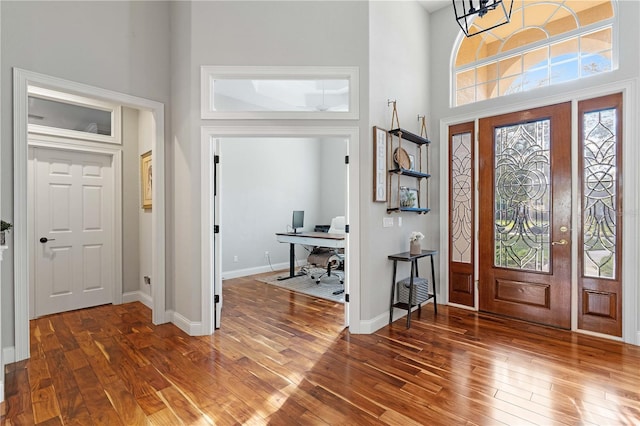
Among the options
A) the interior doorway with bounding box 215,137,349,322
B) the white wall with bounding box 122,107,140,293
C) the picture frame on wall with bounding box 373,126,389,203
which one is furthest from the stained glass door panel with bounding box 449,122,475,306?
the white wall with bounding box 122,107,140,293

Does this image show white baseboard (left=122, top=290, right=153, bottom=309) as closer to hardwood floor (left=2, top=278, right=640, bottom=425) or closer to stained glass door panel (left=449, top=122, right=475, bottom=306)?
hardwood floor (left=2, top=278, right=640, bottom=425)

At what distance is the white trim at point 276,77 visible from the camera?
3.14 meters

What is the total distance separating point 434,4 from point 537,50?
1411 mm

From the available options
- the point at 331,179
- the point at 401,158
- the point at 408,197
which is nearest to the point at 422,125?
the point at 401,158

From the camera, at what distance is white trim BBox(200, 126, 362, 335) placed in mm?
3170

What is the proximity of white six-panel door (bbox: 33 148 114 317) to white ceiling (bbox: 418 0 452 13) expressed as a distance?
4.57 m

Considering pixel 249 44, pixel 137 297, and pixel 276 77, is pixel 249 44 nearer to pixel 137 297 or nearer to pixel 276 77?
pixel 276 77

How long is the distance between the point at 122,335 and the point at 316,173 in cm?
526

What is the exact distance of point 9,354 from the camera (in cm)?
258

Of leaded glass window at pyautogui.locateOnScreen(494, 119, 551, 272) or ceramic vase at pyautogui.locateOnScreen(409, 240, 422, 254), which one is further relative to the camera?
ceramic vase at pyautogui.locateOnScreen(409, 240, 422, 254)

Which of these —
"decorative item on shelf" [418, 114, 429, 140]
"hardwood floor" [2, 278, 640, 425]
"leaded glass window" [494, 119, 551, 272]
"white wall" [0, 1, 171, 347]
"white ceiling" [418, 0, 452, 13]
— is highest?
"white ceiling" [418, 0, 452, 13]

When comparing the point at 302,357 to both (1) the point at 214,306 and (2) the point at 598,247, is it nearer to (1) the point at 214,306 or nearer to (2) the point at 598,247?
(1) the point at 214,306

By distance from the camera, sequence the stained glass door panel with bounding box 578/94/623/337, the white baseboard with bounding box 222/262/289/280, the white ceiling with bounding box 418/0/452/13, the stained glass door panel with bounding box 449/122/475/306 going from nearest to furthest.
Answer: the stained glass door panel with bounding box 578/94/623/337
the stained glass door panel with bounding box 449/122/475/306
the white ceiling with bounding box 418/0/452/13
the white baseboard with bounding box 222/262/289/280

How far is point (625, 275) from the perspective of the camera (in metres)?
2.97
